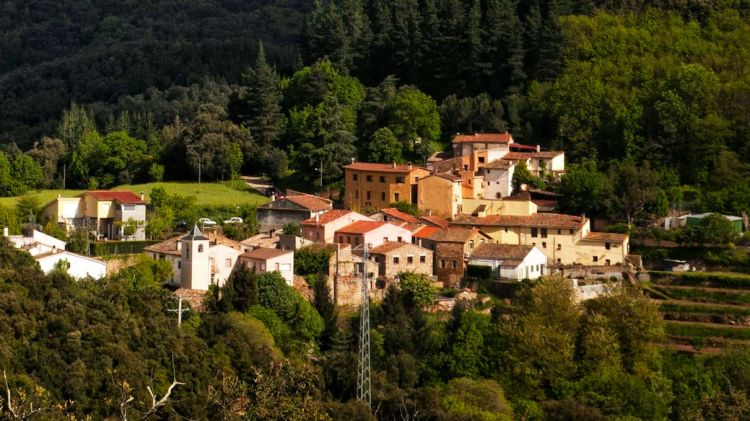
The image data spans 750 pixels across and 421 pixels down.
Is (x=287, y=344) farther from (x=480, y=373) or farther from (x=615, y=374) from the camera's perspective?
(x=615, y=374)

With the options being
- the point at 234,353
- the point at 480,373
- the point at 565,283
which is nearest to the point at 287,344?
the point at 234,353

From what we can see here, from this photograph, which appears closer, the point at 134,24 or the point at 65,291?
the point at 65,291

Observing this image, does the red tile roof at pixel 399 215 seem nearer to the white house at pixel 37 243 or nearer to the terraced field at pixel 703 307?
the terraced field at pixel 703 307

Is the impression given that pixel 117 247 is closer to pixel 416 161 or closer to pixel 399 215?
pixel 399 215

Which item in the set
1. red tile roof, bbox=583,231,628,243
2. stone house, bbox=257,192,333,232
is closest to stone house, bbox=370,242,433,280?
stone house, bbox=257,192,333,232

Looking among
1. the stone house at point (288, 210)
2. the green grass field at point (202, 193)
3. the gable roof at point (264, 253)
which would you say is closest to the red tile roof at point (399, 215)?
the stone house at point (288, 210)

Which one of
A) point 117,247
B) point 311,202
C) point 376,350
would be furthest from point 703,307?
point 117,247

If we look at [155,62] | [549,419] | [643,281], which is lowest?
[549,419]
